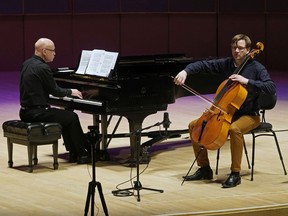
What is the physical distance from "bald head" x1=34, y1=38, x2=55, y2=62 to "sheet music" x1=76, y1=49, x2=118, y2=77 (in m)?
0.44

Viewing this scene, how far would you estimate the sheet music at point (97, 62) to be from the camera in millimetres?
7637

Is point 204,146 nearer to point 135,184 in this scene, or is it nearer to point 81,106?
point 135,184

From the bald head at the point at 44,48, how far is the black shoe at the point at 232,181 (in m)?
2.12

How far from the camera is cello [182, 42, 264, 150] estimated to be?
6.51 meters

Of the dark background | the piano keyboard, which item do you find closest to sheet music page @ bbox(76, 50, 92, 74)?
the piano keyboard

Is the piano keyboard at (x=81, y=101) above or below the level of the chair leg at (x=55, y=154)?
above

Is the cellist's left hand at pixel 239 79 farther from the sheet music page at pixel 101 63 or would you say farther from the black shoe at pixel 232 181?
the sheet music page at pixel 101 63

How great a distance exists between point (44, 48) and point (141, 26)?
7.50 meters

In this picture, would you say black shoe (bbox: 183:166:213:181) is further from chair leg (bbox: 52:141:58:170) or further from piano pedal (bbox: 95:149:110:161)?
chair leg (bbox: 52:141:58:170)

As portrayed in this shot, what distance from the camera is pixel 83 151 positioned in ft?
25.2

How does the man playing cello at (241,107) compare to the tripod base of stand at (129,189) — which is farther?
the man playing cello at (241,107)

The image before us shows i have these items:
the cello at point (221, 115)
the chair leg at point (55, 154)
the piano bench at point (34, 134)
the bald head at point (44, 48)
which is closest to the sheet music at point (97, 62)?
the bald head at point (44, 48)

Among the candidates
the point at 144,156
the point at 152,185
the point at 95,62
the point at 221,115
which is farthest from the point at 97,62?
the point at 221,115

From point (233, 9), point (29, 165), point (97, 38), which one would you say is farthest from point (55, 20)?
point (29, 165)
